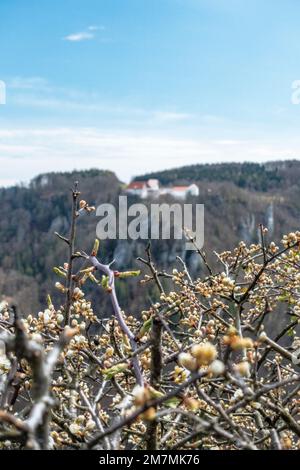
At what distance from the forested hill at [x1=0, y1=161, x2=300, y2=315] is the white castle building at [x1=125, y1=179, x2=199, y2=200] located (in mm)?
3194

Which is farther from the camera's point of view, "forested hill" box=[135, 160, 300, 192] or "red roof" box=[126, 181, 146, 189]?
"forested hill" box=[135, 160, 300, 192]

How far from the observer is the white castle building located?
12081cm

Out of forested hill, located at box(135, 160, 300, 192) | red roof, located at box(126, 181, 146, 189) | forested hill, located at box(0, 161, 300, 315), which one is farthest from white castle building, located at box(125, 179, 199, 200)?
forested hill, located at box(135, 160, 300, 192)

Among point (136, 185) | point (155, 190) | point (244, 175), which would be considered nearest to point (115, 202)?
point (136, 185)

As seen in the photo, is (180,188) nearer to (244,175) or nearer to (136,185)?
(136,185)

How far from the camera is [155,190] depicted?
127375 millimetres

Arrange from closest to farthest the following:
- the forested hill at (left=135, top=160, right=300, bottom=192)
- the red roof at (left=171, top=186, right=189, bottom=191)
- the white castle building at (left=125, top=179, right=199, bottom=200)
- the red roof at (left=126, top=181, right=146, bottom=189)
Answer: the white castle building at (left=125, top=179, right=199, bottom=200) → the red roof at (left=171, top=186, right=189, bottom=191) → the red roof at (left=126, top=181, right=146, bottom=189) → the forested hill at (left=135, top=160, right=300, bottom=192)

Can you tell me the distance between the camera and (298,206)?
120 metres

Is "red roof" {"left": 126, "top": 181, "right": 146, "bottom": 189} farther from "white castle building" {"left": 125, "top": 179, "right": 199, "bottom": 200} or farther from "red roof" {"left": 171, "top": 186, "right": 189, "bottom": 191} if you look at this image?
"red roof" {"left": 171, "top": 186, "right": 189, "bottom": 191}

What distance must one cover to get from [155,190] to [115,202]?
1228cm

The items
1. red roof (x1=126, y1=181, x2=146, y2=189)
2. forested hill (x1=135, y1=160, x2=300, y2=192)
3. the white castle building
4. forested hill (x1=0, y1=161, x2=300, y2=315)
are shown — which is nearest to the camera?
forested hill (x1=0, y1=161, x2=300, y2=315)
